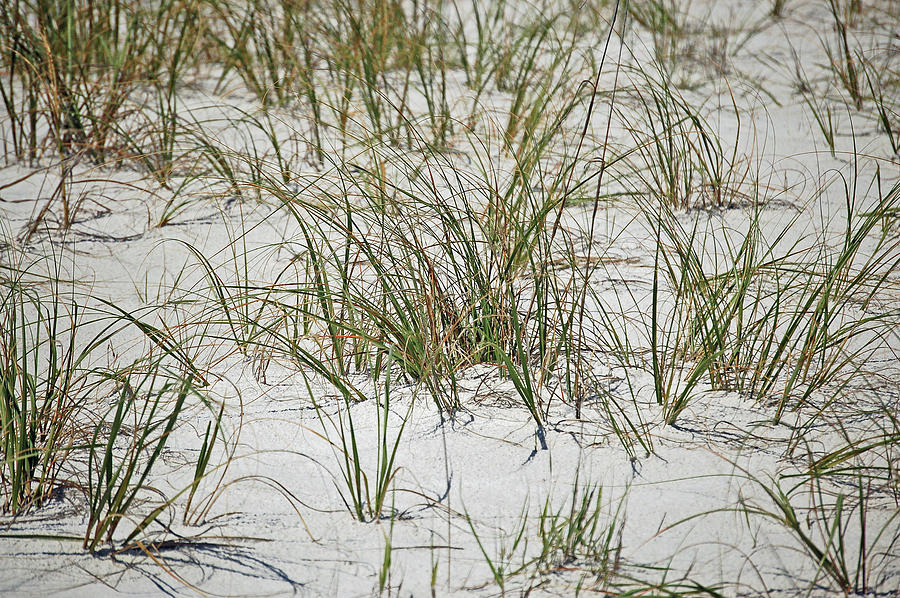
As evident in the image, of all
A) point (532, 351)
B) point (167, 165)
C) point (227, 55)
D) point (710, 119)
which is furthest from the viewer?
point (227, 55)

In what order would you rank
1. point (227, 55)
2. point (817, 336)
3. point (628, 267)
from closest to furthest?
point (817, 336)
point (628, 267)
point (227, 55)

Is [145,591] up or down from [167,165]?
down

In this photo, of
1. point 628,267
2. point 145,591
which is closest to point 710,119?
point 628,267

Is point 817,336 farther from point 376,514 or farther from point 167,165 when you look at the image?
point 167,165

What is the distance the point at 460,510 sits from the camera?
145 cm

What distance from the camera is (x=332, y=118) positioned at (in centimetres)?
304

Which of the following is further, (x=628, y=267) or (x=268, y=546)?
(x=628, y=267)

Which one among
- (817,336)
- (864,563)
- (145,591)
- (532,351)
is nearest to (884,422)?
(817,336)

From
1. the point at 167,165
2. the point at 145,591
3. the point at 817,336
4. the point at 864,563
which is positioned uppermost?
the point at 167,165

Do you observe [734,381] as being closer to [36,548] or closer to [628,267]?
[628,267]

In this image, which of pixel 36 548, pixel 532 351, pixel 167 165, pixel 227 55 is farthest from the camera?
pixel 227 55

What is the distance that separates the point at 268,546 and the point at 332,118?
202 centimetres

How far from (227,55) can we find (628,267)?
2.03 metres

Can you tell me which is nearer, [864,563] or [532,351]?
[864,563]
